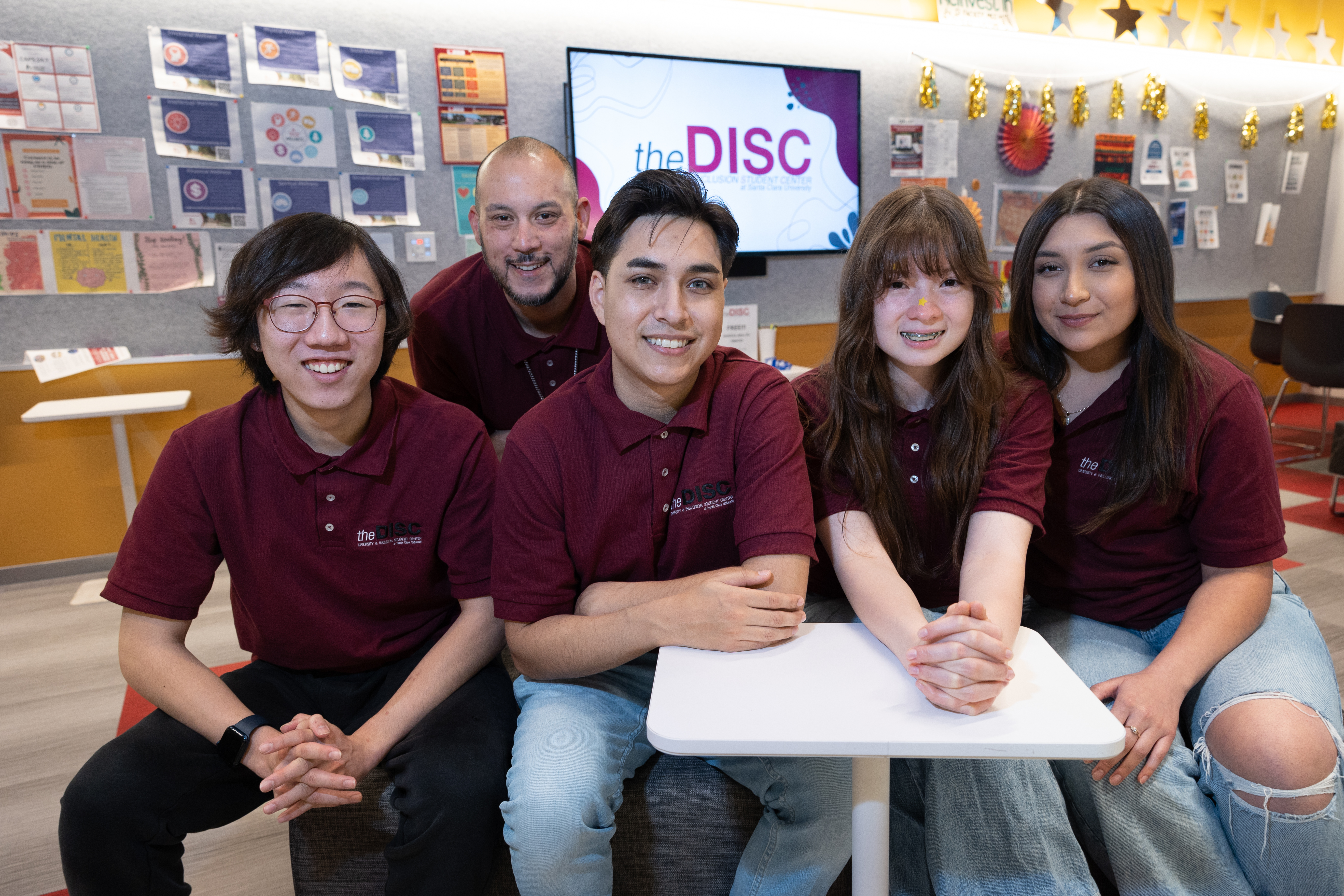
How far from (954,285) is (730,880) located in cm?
109

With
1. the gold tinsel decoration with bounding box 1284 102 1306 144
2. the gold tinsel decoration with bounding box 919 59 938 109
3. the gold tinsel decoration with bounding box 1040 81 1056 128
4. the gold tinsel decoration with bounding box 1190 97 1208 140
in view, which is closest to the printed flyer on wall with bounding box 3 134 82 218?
the gold tinsel decoration with bounding box 919 59 938 109

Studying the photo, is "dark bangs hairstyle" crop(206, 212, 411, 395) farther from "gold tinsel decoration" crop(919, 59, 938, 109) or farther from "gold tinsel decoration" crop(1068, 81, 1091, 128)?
"gold tinsel decoration" crop(1068, 81, 1091, 128)

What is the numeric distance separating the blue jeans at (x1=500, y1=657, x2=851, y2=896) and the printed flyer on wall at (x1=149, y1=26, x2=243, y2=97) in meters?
2.80

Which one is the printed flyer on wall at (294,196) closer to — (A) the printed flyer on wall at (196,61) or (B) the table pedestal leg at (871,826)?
(A) the printed flyer on wall at (196,61)

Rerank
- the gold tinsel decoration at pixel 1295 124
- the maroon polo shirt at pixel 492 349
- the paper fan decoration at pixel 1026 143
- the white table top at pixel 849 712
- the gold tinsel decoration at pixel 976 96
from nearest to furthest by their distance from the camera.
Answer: the white table top at pixel 849 712 → the maroon polo shirt at pixel 492 349 → the gold tinsel decoration at pixel 976 96 → the paper fan decoration at pixel 1026 143 → the gold tinsel decoration at pixel 1295 124

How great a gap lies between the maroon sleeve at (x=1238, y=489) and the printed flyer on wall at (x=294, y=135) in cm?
313

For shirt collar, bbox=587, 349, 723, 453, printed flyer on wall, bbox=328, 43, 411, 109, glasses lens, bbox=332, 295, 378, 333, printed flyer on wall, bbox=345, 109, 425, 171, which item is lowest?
shirt collar, bbox=587, 349, 723, 453

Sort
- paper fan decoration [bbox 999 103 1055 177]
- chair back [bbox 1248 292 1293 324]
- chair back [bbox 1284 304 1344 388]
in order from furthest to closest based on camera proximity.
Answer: chair back [bbox 1248 292 1293 324] < paper fan decoration [bbox 999 103 1055 177] < chair back [bbox 1284 304 1344 388]

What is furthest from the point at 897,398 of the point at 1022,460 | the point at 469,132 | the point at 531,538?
the point at 469,132

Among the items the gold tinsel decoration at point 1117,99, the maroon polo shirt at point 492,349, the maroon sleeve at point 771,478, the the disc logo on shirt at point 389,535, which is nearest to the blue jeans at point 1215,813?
the maroon sleeve at point 771,478

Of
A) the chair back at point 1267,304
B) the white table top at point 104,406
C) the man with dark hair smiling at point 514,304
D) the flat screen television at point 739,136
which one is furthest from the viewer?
the chair back at point 1267,304

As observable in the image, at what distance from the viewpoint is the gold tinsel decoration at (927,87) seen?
4.10 m

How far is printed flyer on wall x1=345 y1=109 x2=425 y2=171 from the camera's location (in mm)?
3227

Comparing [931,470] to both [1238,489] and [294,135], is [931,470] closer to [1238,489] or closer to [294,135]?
[1238,489]
